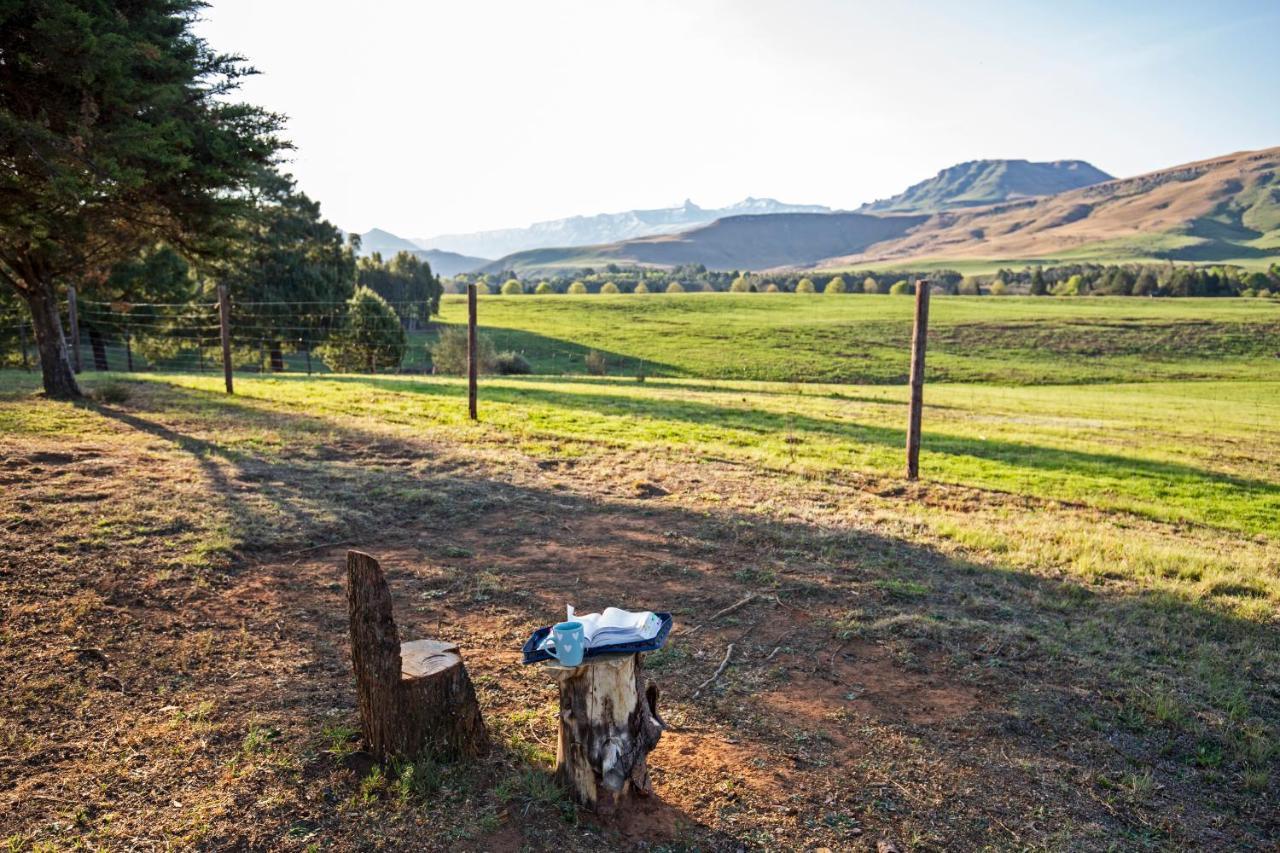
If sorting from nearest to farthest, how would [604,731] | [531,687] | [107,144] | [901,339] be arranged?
[604,731], [531,687], [107,144], [901,339]

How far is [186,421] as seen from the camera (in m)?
13.2

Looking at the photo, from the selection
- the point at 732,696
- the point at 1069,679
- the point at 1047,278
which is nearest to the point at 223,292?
the point at 732,696

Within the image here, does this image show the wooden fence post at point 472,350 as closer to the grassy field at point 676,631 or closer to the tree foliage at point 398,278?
the grassy field at point 676,631

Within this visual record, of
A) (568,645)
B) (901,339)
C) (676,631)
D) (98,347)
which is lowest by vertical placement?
(676,631)

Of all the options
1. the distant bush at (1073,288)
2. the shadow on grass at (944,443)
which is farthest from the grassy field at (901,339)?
the shadow on grass at (944,443)

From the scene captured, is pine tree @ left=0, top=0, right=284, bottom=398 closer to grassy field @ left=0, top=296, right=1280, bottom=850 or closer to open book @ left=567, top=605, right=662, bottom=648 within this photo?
grassy field @ left=0, top=296, right=1280, bottom=850

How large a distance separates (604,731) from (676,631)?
2.16 m

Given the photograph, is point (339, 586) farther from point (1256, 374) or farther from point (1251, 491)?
point (1256, 374)

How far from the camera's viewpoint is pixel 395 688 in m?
3.76

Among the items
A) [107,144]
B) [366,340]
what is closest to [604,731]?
[107,144]

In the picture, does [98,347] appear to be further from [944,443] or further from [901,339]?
[901,339]

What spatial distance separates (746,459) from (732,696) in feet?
26.1

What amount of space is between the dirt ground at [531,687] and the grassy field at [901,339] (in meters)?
29.7

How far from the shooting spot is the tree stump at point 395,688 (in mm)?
3732
